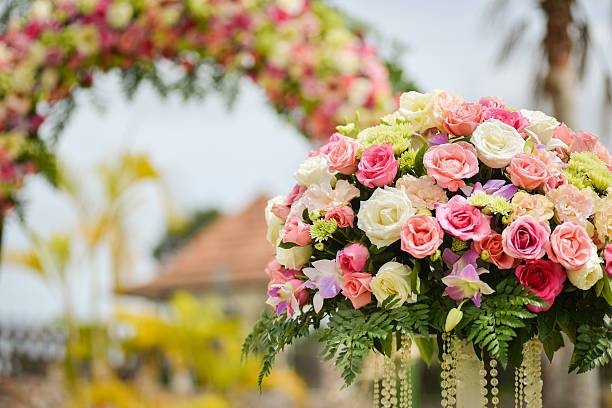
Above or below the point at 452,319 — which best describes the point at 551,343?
below

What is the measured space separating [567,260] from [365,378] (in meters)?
2.89

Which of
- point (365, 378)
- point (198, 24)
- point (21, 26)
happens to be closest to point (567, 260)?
point (365, 378)

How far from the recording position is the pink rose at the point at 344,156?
1993 millimetres

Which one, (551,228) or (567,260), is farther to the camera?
(551,228)

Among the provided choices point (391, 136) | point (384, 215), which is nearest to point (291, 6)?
point (391, 136)

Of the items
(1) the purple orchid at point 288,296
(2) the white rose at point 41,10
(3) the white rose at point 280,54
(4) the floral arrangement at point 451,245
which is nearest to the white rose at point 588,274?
(4) the floral arrangement at point 451,245

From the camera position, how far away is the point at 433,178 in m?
→ 1.93

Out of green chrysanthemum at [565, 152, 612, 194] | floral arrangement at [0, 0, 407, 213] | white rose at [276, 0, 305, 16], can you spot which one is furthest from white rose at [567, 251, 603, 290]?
white rose at [276, 0, 305, 16]

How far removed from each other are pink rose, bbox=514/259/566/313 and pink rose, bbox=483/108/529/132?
0.38 meters

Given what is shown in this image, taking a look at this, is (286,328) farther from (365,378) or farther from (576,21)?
(576,21)

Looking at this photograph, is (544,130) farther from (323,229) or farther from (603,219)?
(323,229)

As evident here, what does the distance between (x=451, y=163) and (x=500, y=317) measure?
37 centimetres

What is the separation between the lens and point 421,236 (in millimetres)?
1813

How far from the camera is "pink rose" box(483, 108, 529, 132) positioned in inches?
81.1
